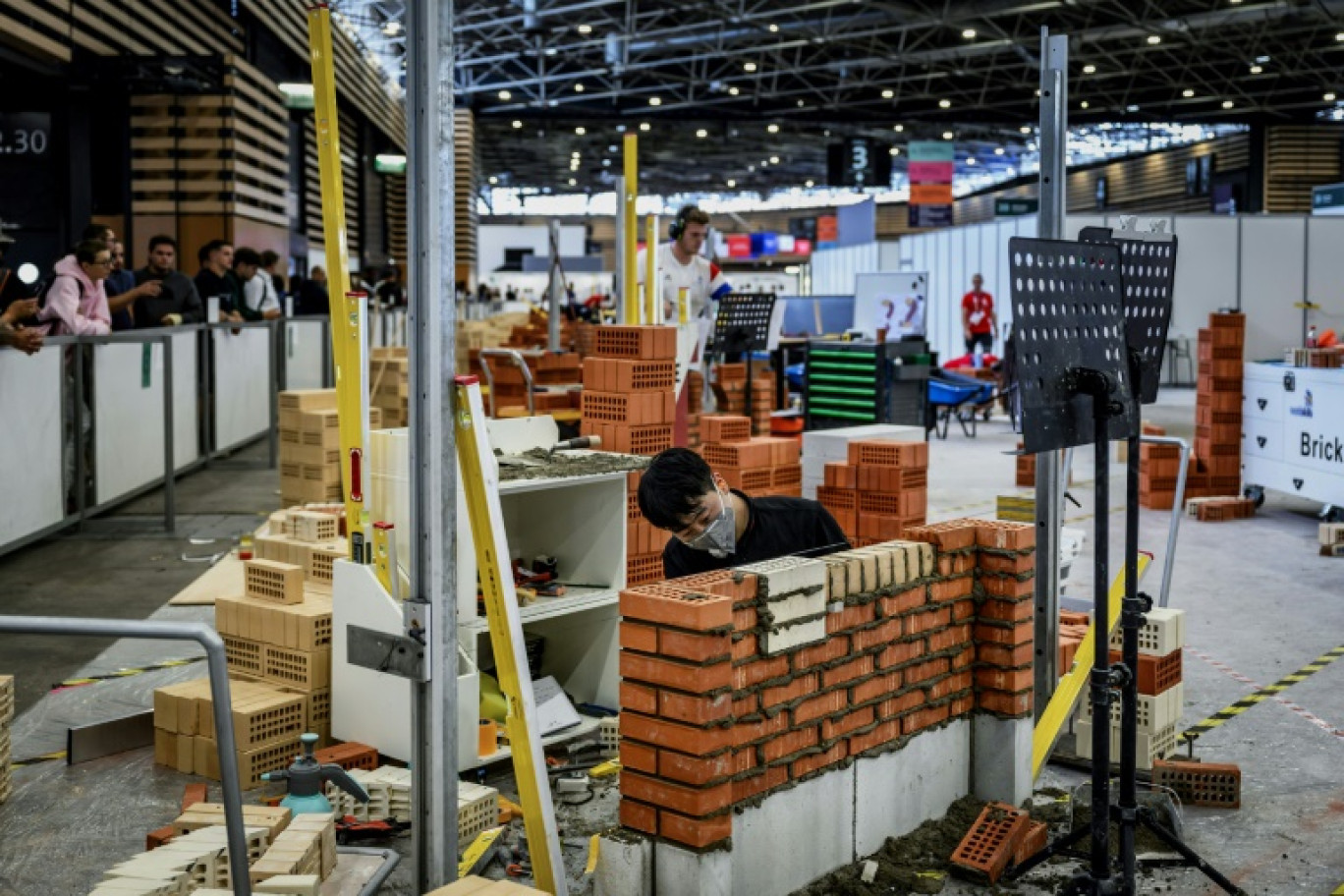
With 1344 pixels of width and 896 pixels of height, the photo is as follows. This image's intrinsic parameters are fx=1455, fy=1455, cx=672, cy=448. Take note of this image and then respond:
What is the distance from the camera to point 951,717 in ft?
16.6

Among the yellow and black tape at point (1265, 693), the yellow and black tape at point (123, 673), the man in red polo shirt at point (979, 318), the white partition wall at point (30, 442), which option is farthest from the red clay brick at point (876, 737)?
the man in red polo shirt at point (979, 318)

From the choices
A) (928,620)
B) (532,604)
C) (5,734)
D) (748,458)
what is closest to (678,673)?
(928,620)

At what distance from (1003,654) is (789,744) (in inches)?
44.7

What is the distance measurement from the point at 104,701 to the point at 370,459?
1.91 metres

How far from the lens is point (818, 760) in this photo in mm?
4406

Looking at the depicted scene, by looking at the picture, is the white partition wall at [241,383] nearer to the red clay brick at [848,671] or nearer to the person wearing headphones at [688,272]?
the person wearing headphones at [688,272]

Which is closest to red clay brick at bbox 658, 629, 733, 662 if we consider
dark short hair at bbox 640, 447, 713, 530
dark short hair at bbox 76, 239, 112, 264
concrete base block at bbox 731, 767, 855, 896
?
concrete base block at bbox 731, 767, 855, 896

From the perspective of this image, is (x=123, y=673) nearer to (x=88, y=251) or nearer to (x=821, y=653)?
(x=821, y=653)

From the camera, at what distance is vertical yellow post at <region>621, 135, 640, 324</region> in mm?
10539

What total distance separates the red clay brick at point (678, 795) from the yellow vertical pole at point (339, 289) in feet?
5.39

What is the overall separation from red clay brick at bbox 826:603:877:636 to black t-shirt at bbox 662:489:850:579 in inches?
13.4

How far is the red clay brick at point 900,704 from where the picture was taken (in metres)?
4.69

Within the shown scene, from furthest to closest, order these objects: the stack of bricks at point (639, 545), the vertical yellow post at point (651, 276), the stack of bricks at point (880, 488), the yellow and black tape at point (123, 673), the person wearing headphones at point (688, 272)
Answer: the person wearing headphones at point (688, 272), the vertical yellow post at point (651, 276), the stack of bricks at point (880, 488), the stack of bricks at point (639, 545), the yellow and black tape at point (123, 673)

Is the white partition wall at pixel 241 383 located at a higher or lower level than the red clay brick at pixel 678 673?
higher
